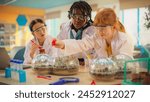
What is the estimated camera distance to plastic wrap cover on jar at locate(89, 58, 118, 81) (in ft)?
2.32

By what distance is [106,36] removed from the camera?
2.87 ft

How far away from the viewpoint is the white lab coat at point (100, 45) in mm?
857

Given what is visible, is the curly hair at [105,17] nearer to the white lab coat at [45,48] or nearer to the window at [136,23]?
the window at [136,23]

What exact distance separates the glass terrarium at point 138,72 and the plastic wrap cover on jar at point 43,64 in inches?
10.2

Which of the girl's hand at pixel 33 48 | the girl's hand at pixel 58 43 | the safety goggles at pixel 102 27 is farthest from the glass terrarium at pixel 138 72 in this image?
the girl's hand at pixel 33 48

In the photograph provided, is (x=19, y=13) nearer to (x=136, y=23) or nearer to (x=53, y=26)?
(x=53, y=26)

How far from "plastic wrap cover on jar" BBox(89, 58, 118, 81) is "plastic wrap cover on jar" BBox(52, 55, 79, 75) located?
0.29 ft

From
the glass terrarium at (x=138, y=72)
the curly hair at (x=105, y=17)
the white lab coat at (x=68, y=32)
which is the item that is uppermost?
the curly hair at (x=105, y=17)

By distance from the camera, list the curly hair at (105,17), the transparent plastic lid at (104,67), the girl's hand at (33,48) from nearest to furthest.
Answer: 1. the transparent plastic lid at (104,67)
2. the curly hair at (105,17)
3. the girl's hand at (33,48)

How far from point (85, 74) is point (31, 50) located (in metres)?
0.29

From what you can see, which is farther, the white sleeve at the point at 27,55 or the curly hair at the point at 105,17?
the white sleeve at the point at 27,55

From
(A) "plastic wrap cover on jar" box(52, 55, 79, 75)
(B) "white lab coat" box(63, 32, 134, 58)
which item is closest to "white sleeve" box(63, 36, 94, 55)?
(B) "white lab coat" box(63, 32, 134, 58)

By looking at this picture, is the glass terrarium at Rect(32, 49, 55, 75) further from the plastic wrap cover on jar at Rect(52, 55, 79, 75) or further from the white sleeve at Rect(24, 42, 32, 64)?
the white sleeve at Rect(24, 42, 32, 64)

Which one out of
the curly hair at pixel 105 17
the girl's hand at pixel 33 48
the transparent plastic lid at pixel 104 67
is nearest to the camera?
the transparent plastic lid at pixel 104 67
